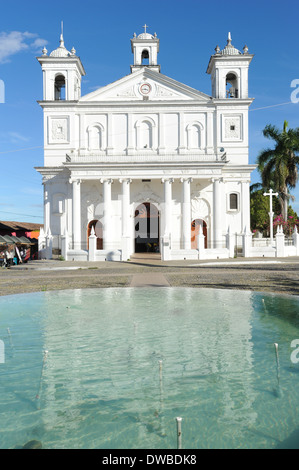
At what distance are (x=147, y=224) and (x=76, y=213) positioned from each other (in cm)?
750

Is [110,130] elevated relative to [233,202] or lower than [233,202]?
elevated

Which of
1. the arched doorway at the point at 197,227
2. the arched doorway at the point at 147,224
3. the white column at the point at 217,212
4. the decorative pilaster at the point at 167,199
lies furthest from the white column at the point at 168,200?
the white column at the point at 217,212

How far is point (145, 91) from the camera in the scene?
35.8 meters

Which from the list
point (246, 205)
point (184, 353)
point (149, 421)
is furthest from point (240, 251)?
point (149, 421)

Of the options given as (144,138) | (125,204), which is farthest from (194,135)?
(125,204)

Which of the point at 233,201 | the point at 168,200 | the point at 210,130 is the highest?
the point at 210,130

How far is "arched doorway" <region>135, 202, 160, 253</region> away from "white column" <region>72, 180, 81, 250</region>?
5.75 m

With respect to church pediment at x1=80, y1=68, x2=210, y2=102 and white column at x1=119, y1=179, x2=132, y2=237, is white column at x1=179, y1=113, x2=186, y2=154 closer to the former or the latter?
church pediment at x1=80, y1=68, x2=210, y2=102

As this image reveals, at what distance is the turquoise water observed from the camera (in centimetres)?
409

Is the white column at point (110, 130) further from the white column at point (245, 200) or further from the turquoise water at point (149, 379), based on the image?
the turquoise water at point (149, 379)

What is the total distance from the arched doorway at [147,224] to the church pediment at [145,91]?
9907 mm

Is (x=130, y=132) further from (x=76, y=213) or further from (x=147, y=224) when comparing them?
(x=76, y=213)

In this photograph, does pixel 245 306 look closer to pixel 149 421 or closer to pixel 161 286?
pixel 161 286

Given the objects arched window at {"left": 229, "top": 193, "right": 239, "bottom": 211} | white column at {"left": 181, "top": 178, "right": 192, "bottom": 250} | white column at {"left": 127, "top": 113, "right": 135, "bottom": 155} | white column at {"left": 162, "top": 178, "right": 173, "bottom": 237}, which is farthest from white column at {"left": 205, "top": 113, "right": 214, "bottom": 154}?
white column at {"left": 127, "top": 113, "right": 135, "bottom": 155}
